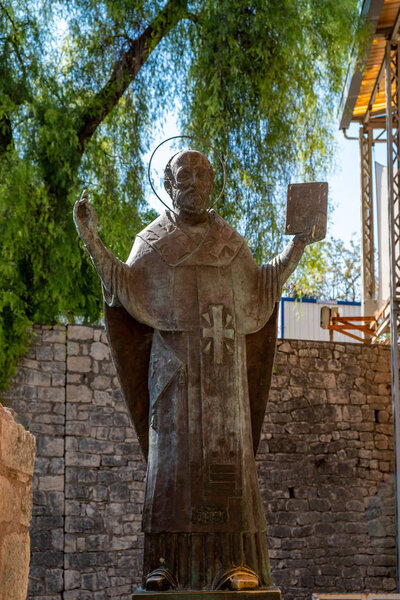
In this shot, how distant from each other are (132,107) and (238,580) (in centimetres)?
982

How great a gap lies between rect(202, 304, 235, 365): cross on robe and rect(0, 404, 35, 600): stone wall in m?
1.00

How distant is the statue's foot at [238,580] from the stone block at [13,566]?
838 mm

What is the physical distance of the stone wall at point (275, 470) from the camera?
11.4 metres

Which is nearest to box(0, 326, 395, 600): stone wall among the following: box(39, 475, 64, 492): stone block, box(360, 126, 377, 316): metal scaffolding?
box(39, 475, 64, 492): stone block

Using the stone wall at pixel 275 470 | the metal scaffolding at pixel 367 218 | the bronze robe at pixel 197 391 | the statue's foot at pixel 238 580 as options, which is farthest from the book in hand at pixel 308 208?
the metal scaffolding at pixel 367 218

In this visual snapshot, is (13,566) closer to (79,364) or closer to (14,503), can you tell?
(14,503)

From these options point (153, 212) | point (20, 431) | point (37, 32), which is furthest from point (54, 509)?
point (20, 431)

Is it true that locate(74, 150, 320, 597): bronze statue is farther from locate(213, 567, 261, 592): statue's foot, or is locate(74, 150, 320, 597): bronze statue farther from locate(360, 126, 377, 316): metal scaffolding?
locate(360, 126, 377, 316): metal scaffolding

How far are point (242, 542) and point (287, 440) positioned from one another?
8522mm

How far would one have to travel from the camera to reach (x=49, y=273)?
12227 mm

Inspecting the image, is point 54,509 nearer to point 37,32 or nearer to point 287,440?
point 287,440

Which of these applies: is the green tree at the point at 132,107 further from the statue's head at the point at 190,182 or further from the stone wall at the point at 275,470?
the statue's head at the point at 190,182

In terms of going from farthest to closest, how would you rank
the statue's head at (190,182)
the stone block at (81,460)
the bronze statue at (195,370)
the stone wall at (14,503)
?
1. the stone block at (81,460)
2. the statue's head at (190,182)
3. the bronze statue at (195,370)
4. the stone wall at (14,503)

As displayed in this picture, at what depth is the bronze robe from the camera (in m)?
4.19
